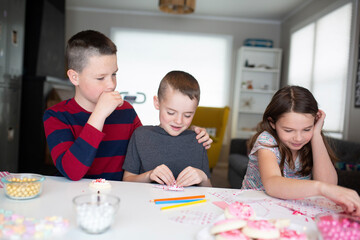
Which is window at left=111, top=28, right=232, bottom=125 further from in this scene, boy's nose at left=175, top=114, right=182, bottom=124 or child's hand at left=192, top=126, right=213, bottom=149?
boy's nose at left=175, top=114, right=182, bottom=124

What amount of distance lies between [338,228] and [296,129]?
685 millimetres

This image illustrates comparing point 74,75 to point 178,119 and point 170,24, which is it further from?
point 170,24

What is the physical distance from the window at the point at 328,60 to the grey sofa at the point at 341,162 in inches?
36.1

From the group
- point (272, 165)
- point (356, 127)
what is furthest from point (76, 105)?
point (356, 127)

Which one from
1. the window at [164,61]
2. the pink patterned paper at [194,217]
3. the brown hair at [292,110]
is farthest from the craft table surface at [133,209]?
the window at [164,61]

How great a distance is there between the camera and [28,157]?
4.13 m

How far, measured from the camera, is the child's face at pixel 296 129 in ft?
4.23

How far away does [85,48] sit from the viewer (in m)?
1.28

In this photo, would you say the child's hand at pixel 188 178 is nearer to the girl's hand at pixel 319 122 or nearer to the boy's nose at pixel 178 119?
the boy's nose at pixel 178 119

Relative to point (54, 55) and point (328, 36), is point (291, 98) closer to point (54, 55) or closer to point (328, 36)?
point (328, 36)

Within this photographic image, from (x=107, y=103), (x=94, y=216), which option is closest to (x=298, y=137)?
(x=107, y=103)

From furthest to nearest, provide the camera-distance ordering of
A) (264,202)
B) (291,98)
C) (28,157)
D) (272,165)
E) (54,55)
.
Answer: (54,55) < (28,157) < (291,98) < (272,165) < (264,202)

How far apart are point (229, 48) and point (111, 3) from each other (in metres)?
2.50

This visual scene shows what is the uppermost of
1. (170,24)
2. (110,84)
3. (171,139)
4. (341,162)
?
(170,24)
